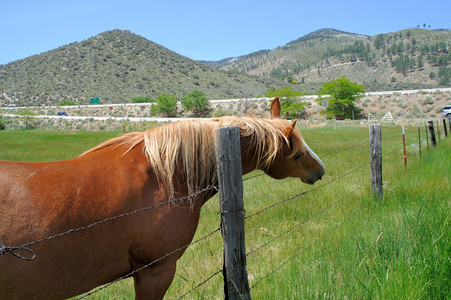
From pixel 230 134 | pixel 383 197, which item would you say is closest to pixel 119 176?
pixel 230 134

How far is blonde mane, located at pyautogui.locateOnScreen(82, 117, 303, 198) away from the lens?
2.52 meters

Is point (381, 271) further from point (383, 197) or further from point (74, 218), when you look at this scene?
point (383, 197)

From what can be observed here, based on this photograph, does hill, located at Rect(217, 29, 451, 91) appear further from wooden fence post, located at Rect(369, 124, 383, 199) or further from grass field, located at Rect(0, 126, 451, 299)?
grass field, located at Rect(0, 126, 451, 299)

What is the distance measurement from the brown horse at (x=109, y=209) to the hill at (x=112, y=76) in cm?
5700

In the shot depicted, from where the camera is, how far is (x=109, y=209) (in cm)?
217

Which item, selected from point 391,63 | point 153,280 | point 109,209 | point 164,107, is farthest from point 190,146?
point 391,63

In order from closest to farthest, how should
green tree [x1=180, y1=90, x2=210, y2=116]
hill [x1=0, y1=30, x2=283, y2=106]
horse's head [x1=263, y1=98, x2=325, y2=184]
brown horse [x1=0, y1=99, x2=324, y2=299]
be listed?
brown horse [x1=0, y1=99, x2=324, y2=299] < horse's head [x1=263, y1=98, x2=325, y2=184] < green tree [x1=180, y1=90, x2=210, y2=116] < hill [x1=0, y1=30, x2=283, y2=106]

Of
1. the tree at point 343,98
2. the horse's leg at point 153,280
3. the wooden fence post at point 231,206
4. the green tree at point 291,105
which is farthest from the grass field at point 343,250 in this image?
the tree at point 343,98

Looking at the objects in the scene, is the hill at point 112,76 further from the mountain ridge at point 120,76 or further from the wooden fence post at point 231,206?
the wooden fence post at point 231,206

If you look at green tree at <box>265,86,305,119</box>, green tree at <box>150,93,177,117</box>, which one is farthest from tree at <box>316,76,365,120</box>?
green tree at <box>150,93,177,117</box>

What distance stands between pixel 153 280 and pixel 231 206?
73 cm

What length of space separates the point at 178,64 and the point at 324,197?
79.9 metres

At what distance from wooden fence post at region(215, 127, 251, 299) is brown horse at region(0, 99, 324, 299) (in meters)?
0.35

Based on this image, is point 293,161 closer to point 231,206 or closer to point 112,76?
point 231,206
